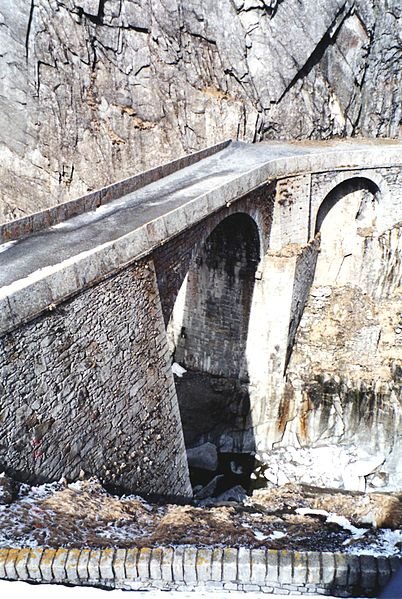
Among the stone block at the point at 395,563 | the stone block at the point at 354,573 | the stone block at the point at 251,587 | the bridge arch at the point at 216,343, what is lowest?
the bridge arch at the point at 216,343

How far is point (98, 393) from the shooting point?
32.9 feet

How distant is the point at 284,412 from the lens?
18.8 meters

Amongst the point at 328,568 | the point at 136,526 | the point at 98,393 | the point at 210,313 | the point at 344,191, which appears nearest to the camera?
the point at 328,568

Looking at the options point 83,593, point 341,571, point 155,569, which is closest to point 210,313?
point 155,569

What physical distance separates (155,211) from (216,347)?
A: 759cm

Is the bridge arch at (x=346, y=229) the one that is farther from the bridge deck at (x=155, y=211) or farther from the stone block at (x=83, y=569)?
the stone block at (x=83, y=569)

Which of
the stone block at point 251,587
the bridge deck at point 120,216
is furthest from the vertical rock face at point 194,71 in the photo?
the stone block at point 251,587

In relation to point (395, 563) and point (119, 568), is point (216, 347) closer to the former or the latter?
point (119, 568)

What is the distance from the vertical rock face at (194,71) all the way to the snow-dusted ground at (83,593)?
57.1ft

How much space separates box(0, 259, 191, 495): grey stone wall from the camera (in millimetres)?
8469

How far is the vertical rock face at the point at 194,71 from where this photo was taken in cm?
1936

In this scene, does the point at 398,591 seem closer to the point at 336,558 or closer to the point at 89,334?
the point at 336,558

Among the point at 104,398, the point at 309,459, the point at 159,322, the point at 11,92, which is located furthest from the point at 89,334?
the point at 11,92

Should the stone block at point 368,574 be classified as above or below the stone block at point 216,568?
above
